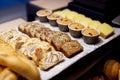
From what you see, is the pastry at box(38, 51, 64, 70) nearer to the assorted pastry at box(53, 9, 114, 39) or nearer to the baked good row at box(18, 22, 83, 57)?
the baked good row at box(18, 22, 83, 57)

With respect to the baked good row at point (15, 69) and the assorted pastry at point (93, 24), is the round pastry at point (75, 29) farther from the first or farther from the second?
the baked good row at point (15, 69)

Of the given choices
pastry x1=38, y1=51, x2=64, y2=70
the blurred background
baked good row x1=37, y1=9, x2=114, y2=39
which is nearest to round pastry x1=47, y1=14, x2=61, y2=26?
baked good row x1=37, y1=9, x2=114, y2=39

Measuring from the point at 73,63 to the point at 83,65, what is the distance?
0.16 m

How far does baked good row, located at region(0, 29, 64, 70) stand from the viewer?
1010 mm

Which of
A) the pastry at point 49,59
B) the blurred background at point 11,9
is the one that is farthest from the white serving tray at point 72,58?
the blurred background at point 11,9

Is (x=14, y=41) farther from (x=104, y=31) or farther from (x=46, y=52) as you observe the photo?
(x=104, y=31)

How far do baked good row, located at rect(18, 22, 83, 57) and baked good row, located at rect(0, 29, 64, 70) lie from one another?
0.15 ft

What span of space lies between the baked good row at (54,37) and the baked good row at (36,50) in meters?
0.05

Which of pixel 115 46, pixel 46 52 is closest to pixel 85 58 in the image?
pixel 46 52

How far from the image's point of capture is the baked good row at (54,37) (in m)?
1.11

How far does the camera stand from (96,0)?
4.89ft

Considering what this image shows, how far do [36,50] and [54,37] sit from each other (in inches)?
7.7

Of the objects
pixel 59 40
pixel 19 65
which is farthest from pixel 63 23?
pixel 19 65

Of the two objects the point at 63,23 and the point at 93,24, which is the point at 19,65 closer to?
the point at 63,23
